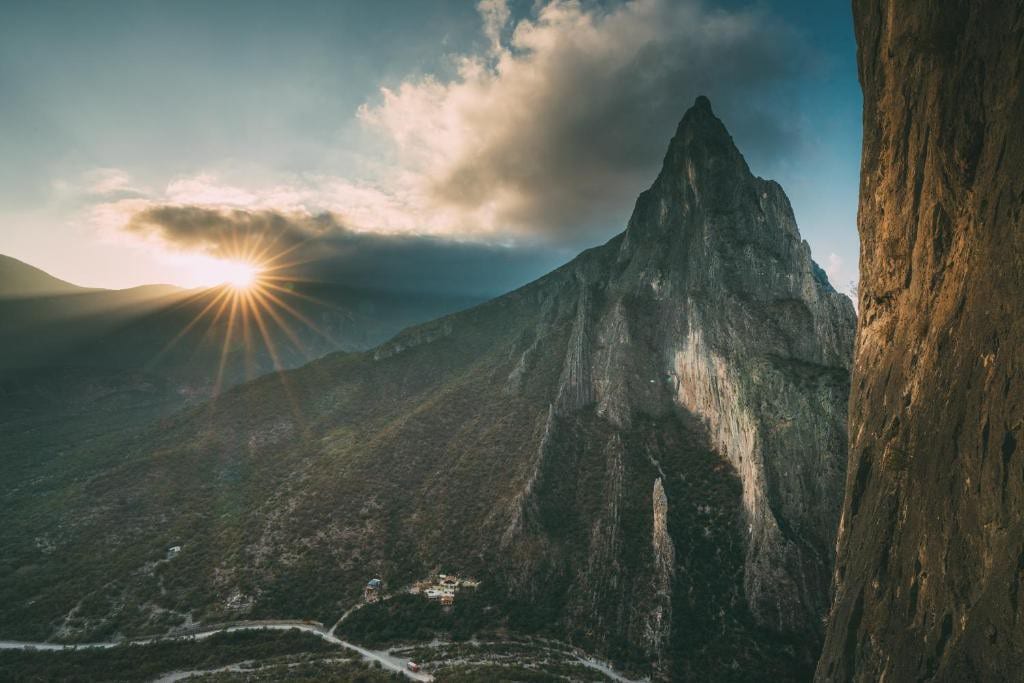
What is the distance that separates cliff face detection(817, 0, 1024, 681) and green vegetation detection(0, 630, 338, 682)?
218 feet

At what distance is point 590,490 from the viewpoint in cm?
8325

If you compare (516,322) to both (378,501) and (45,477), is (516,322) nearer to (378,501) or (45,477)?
(378,501)

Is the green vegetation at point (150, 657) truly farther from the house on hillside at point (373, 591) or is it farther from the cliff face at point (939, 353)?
the cliff face at point (939, 353)

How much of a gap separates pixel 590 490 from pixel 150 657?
69.8m

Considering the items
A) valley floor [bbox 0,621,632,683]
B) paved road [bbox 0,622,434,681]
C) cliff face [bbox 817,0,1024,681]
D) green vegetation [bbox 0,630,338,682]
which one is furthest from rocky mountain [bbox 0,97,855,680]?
cliff face [bbox 817,0,1024,681]

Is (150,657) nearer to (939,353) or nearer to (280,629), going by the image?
(280,629)

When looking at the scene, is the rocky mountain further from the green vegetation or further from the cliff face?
the cliff face

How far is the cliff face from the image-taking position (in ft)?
54.9

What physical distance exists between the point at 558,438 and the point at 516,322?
8532 cm

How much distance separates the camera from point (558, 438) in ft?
308

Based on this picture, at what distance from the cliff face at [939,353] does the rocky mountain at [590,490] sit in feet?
107

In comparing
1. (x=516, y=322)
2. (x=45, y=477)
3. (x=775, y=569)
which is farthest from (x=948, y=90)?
(x=45, y=477)

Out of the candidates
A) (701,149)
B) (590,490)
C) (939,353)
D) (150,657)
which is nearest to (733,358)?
(590,490)

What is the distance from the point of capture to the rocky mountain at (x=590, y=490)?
61.6 m
